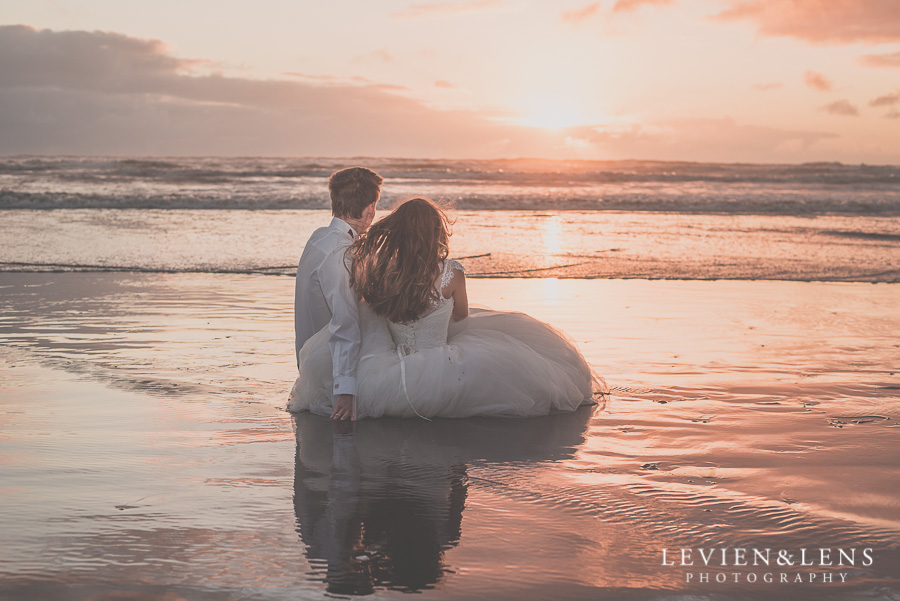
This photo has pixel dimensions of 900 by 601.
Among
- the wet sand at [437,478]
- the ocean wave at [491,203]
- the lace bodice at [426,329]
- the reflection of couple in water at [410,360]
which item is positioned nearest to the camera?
the wet sand at [437,478]

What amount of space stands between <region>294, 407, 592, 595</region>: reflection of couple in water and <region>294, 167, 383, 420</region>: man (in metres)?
0.33

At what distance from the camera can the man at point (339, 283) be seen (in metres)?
5.04

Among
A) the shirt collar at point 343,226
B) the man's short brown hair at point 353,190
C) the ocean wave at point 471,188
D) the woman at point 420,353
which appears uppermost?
the ocean wave at point 471,188

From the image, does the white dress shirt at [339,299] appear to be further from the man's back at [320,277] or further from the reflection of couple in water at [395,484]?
the reflection of couple in water at [395,484]

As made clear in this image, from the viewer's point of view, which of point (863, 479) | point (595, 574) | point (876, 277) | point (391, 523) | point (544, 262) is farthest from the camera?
point (544, 262)

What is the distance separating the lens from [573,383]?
545cm

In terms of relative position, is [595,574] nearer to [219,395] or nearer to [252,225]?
[219,395]

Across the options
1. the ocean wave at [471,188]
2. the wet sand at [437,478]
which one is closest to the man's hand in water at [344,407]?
the wet sand at [437,478]

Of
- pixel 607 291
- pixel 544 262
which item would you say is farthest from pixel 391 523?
pixel 544 262

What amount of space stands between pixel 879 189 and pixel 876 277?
31.2 meters

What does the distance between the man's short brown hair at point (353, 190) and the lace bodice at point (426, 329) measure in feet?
2.20

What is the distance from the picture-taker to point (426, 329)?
17.1 feet

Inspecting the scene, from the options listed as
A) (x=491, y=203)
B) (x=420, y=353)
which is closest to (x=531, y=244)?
(x=420, y=353)

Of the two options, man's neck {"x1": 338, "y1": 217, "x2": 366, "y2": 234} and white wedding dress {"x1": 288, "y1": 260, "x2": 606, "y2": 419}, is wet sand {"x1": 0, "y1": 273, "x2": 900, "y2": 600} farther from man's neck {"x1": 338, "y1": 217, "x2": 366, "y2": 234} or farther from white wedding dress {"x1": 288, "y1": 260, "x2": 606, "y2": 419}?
man's neck {"x1": 338, "y1": 217, "x2": 366, "y2": 234}
